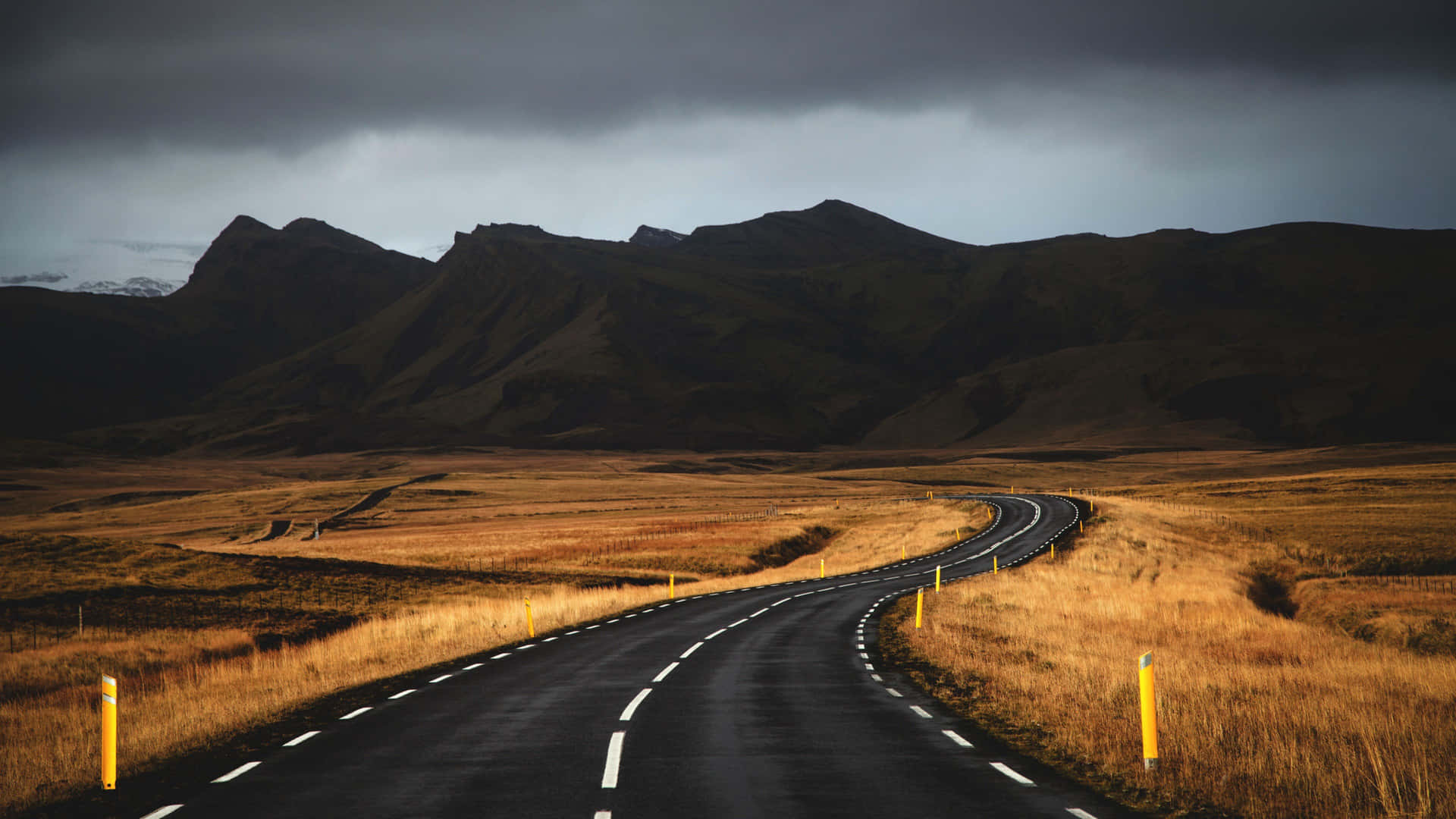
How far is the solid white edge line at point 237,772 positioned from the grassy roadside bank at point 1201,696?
28.3 feet

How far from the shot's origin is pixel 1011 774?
1126cm

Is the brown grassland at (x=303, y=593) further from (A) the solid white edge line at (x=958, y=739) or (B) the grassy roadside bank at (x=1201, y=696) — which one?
(B) the grassy roadside bank at (x=1201, y=696)

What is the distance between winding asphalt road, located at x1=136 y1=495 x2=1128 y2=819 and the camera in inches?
393

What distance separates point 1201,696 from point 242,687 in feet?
53.5

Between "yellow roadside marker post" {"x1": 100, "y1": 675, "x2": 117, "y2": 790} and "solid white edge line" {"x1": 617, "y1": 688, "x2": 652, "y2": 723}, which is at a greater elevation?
"yellow roadside marker post" {"x1": 100, "y1": 675, "x2": 117, "y2": 790}

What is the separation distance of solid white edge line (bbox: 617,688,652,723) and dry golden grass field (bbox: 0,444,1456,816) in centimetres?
477

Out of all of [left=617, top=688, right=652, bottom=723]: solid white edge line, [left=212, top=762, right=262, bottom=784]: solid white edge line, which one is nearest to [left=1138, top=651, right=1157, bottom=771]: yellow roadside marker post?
[left=617, top=688, right=652, bottom=723]: solid white edge line

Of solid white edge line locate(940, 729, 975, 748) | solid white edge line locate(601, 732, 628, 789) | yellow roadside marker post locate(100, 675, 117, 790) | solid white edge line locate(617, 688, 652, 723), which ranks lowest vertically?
solid white edge line locate(617, 688, 652, 723)

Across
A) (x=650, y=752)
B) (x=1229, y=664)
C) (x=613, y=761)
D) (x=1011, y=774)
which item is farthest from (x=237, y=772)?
Result: (x=1229, y=664)

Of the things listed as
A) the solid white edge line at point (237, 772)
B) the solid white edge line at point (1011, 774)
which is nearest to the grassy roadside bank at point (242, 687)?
the solid white edge line at point (237, 772)

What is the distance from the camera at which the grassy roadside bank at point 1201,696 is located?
1023 cm

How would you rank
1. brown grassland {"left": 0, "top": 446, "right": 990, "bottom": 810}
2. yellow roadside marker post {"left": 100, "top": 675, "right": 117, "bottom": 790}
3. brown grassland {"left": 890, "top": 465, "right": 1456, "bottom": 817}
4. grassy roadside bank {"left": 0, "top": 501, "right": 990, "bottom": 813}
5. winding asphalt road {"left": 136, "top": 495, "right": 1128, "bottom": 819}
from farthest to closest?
brown grassland {"left": 0, "top": 446, "right": 990, "bottom": 810} → grassy roadside bank {"left": 0, "top": 501, "right": 990, "bottom": 813} → yellow roadside marker post {"left": 100, "top": 675, "right": 117, "bottom": 790} → brown grassland {"left": 890, "top": 465, "right": 1456, "bottom": 817} → winding asphalt road {"left": 136, "top": 495, "right": 1128, "bottom": 819}

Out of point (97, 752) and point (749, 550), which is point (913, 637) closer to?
point (97, 752)

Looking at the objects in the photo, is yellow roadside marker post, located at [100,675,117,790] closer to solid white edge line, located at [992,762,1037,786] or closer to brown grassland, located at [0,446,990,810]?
brown grassland, located at [0,446,990,810]
